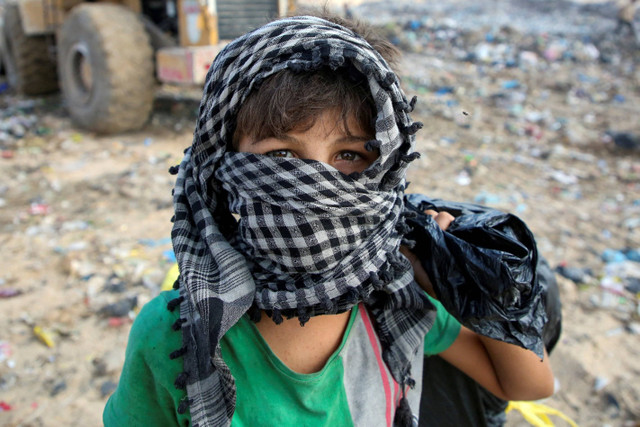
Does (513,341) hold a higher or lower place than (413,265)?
lower

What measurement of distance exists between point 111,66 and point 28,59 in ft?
9.97

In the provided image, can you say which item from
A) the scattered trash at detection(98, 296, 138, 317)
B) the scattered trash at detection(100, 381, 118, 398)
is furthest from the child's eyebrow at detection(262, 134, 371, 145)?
the scattered trash at detection(98, 296, 138, 317)

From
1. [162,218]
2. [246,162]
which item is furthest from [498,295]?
[162,218]

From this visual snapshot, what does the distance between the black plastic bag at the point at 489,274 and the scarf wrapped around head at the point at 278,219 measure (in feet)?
0.44

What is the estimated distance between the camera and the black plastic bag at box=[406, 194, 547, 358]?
108 cm

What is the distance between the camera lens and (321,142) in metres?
1.05

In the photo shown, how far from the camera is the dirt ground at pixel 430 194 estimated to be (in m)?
2.53

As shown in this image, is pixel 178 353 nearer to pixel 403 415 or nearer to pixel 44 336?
pixel 403 415

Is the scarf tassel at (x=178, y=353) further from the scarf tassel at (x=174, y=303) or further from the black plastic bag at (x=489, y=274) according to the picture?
the black plastic bag at (x=489, y=274)

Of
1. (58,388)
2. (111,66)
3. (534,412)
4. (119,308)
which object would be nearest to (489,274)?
(534,412)

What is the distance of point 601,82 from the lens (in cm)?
835

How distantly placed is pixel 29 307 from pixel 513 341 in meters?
2.86

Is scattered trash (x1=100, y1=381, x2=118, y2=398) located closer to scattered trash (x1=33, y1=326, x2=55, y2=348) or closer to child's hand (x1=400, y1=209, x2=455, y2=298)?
scattered trash (x1=33, y1=326, x2=55, y2=348)

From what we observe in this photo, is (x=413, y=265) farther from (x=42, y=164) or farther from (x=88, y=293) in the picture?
(x=42, y=164)
